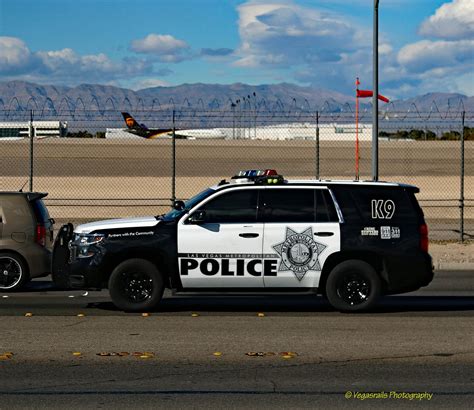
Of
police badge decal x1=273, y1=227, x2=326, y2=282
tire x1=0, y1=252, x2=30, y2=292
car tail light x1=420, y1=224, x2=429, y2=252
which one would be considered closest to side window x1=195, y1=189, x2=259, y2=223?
police badge decal x1=273, y1=227, x2=326, y2=282

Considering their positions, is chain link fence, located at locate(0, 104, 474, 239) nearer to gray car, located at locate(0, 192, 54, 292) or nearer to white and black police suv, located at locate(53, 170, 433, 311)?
gray car, located at locate(0, 192, 54, 292)

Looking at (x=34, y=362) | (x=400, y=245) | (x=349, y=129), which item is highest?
(x=349, y=129)

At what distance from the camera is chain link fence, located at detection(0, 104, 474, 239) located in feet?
92.7

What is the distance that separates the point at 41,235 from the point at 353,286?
17.0 feet

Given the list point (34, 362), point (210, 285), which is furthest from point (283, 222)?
point (34, 362)

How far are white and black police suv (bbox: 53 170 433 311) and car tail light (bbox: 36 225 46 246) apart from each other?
2.48 m

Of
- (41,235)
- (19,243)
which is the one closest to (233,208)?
(41,235)

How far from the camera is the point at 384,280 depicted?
14.3m

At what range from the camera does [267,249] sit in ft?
46.3

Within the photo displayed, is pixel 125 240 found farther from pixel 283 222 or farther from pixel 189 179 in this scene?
pixel 189 179

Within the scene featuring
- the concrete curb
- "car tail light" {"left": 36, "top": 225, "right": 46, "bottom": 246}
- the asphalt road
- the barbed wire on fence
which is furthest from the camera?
the barbed wire on fence

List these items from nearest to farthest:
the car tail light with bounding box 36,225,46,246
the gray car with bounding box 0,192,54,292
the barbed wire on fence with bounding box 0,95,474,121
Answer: the gray car with bounding box 0,192,54,292 < the car tail light with bounding box 36,225,46,246 < the barbed wire on fence with bounding box 0,95,474,121

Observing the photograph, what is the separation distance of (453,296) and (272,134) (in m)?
114

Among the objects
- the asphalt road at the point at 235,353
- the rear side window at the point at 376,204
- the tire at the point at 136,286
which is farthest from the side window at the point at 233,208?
the asphalt road at the point at 235,353
